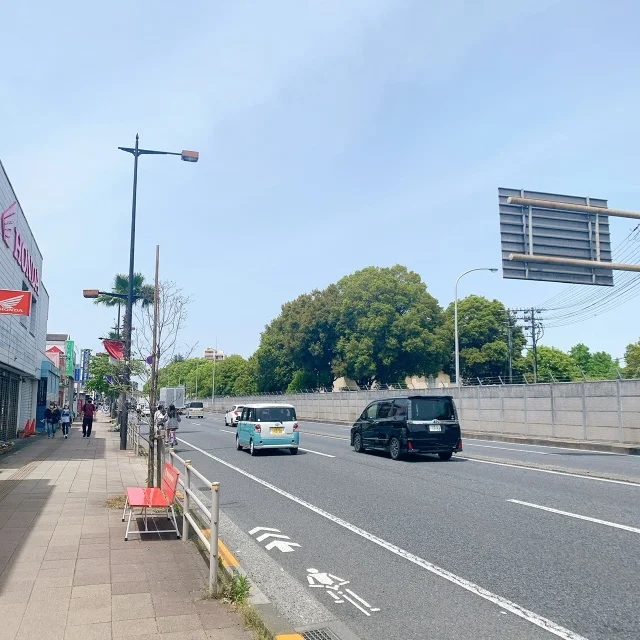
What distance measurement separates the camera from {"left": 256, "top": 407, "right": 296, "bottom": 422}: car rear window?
20.8 meters

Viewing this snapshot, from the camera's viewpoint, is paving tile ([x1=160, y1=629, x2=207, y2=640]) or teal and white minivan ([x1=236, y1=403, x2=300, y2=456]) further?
teal and white minivan ([x1=236, y1=403, x2=300, y2=456])

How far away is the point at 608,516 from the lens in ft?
30.7

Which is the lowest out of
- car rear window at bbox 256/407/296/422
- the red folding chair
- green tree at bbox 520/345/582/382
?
the red folding chair

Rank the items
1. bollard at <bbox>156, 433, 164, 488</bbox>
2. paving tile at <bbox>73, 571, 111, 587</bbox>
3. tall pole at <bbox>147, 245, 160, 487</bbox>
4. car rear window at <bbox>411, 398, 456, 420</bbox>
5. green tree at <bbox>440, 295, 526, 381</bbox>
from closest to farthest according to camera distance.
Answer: paving tile at <bbox>73, 571, 111, 587</bbox> → bollard at <bbox>156, 433, 164, 488</bbox> → tall pole at <bbox>147, 245, 160, 487</bbox> → car rear window at <bbox>411, 398, 456, 420</bbox> → green tree at <bbox>440, 295, 526, 381</bbox>

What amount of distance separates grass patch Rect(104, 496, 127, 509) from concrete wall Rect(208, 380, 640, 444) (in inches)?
723

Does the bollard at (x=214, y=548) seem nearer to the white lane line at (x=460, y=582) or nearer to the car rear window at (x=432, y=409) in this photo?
the white lane line at (x=460, y=582)

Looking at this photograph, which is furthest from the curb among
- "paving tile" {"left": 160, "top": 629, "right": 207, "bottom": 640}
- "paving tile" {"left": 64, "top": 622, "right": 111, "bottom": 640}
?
"paving tile" {"left": 64, "top": 622, "right": 111, "bottom": 640}

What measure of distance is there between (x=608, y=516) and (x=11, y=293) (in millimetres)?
15893

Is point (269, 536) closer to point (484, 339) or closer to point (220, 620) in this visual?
point (220, 620)

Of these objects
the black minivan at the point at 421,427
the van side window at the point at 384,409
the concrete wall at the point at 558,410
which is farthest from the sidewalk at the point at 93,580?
the concrete wall at the point at 558,410

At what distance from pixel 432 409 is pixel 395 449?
1.60 metres

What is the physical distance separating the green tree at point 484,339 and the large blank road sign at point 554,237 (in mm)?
51831

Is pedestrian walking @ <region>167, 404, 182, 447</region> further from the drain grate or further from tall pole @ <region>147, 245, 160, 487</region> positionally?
the drain grate

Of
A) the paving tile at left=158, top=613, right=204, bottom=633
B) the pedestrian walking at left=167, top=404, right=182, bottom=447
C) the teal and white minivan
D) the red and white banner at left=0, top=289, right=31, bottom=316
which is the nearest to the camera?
the paving tile at left=158, top=613, right=204, bottom=633
